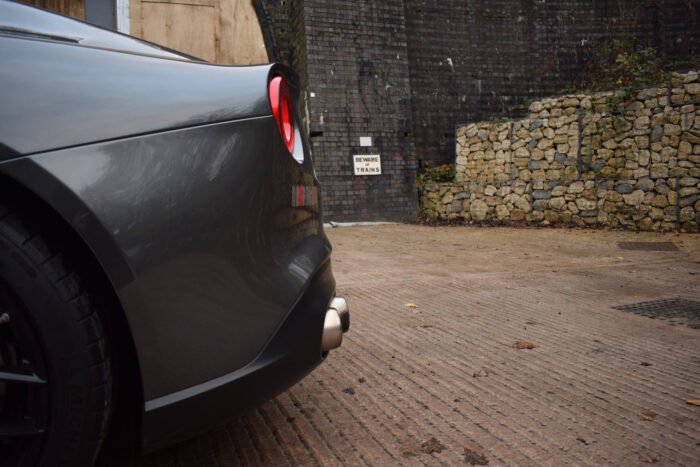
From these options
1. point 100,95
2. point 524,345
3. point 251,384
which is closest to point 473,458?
point 251,384

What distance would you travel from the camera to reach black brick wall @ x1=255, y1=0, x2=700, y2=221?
13109 millimetres

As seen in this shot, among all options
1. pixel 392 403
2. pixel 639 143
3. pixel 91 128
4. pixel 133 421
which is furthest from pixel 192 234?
pixel 639 143

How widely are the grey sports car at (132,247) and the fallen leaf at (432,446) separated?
0.59m

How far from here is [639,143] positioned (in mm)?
10148

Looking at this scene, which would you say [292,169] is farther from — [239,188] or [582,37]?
[582,37]

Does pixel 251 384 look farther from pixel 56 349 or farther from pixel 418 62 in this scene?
pixel 418 62

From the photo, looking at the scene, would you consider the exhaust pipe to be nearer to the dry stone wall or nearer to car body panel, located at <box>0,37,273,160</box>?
car body panel, located at <box>0,37,273,160</box>

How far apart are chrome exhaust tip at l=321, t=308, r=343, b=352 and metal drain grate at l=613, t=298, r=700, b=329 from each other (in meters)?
2.85

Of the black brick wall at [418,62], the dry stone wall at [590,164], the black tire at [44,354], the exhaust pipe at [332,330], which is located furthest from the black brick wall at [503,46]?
the black tire at [44,354]

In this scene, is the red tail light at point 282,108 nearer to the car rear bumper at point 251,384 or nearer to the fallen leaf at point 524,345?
the car rear bumper at point 251,384

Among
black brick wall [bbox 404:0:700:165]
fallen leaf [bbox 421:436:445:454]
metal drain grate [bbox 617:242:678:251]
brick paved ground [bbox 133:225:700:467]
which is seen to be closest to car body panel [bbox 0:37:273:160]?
brick paved ground [bbox 133:225:700:467]

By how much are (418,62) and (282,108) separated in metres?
13.7

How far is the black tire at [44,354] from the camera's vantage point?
1.19 metres

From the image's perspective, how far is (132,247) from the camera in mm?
1244
